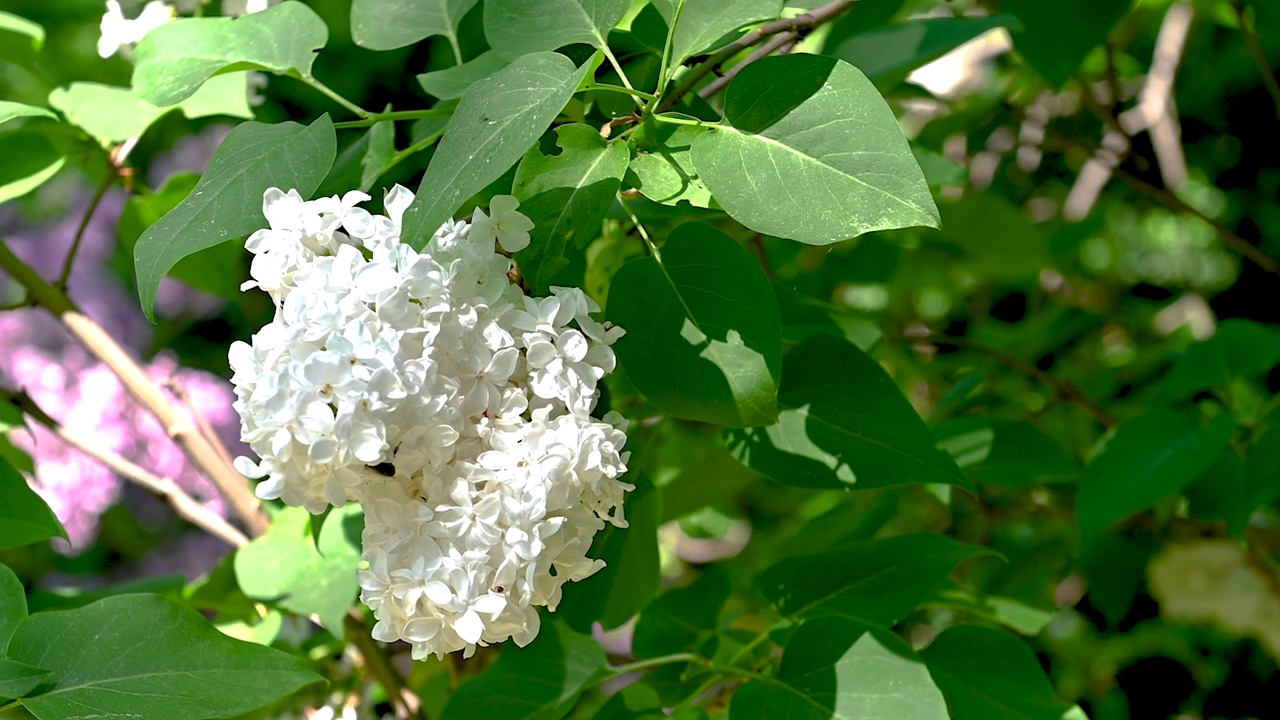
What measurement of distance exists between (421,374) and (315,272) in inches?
2.2

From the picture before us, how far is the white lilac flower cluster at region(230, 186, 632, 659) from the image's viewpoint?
1.15ft

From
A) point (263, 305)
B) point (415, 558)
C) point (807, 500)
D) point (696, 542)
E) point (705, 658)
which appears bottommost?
point (696, 542)

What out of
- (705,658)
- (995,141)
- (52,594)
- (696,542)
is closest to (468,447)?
(705,658)

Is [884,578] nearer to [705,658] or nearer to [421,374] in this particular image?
[705,658]

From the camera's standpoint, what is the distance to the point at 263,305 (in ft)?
4.01

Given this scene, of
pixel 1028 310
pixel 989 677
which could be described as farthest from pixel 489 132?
pixel 1028 310

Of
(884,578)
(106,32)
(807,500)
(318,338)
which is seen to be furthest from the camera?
(807,500)

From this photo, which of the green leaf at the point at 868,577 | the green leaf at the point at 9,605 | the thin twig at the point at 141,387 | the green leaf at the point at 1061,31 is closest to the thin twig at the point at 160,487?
the thin twig at the point at 141,387

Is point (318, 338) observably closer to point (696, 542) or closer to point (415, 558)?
point (415, 558)

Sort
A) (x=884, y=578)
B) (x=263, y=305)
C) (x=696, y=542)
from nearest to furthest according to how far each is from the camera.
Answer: (x=884, y=578), (x=263, y=305), (x=696, y=542)

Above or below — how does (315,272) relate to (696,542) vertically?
above

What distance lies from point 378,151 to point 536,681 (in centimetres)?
27

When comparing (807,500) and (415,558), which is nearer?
(415,558)

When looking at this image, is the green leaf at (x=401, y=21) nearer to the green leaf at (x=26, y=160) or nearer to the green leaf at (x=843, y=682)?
the green leaf at (x=26, y=160)
